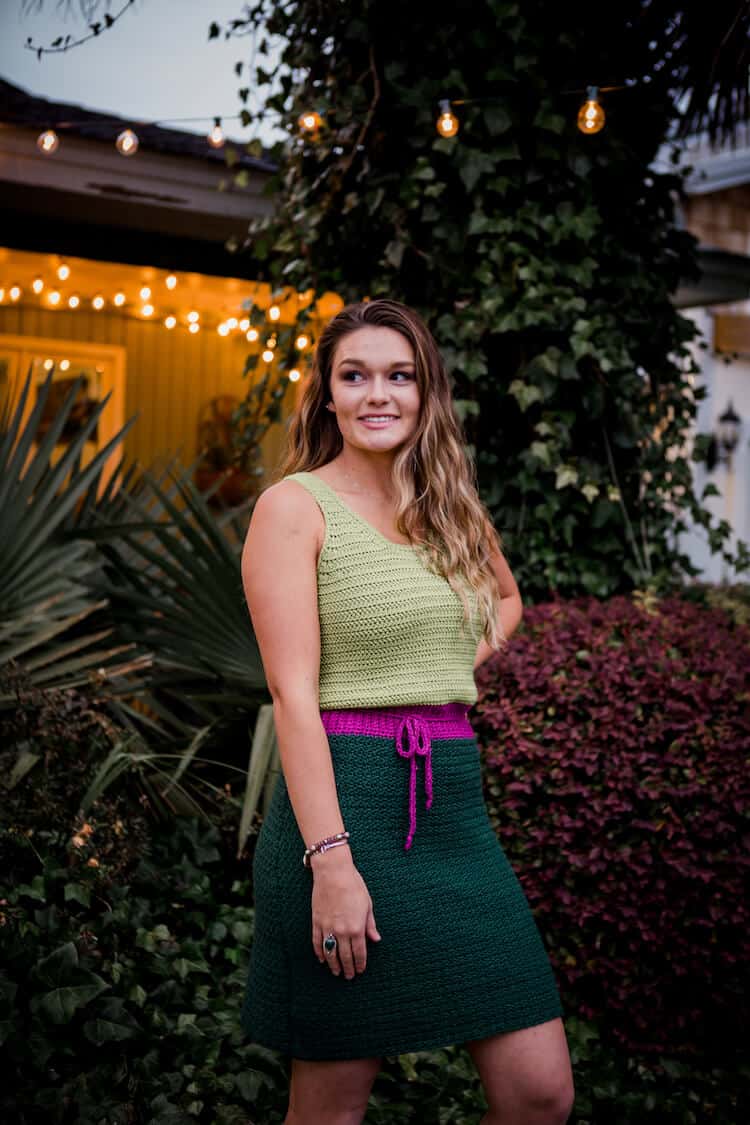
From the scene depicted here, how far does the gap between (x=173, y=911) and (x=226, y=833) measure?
14.6 inches

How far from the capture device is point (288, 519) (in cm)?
192

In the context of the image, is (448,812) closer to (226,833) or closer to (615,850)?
(615,850)

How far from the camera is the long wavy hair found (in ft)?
6.91

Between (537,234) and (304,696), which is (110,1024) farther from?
(537,234)

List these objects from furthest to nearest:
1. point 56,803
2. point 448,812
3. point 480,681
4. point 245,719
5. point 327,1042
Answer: point 245,719
point 480,681
point 56,803
point 448,812
point 327,1042

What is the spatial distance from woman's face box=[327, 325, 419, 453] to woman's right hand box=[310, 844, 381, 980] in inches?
30.5

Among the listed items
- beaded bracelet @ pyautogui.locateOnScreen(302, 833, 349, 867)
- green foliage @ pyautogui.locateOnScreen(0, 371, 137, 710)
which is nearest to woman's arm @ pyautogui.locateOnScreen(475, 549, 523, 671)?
beaded bracelet @ pyautogui.locateOnScreen(302, 833, 349, 867)

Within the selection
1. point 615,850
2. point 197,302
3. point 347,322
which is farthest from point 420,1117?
point 197,302

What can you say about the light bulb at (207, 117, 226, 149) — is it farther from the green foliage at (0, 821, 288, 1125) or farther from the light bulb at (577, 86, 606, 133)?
the green foliage at (0, 821, 288, 1125)

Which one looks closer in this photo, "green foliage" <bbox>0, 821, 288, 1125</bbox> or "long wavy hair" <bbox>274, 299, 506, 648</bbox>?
"long wavy hair" <bbox>274, 299, 506, 648</bbox>

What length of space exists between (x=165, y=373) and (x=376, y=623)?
7623 mm

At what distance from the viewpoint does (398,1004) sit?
5.97 ft

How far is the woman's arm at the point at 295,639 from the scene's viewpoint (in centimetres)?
179

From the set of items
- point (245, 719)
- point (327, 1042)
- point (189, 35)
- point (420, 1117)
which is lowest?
point (420, 1117)
